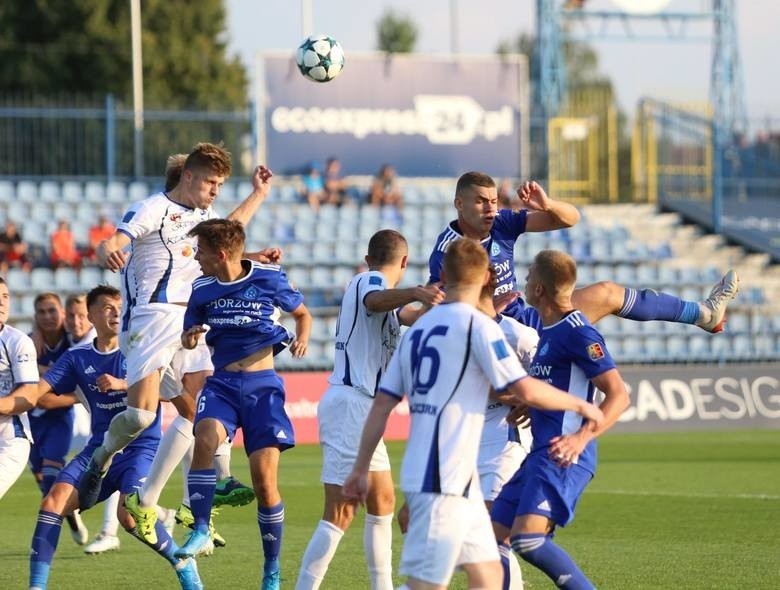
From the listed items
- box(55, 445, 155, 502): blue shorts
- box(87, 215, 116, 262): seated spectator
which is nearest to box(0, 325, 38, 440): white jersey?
box(55, 445, 155, 502): blue shorts

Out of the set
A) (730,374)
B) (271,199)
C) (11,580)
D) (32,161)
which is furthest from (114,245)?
(32,161)

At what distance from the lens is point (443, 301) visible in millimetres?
6664

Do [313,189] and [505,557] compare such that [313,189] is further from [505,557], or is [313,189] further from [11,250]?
[505,557]

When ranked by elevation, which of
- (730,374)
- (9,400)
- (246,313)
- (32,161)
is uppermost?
(32,161)

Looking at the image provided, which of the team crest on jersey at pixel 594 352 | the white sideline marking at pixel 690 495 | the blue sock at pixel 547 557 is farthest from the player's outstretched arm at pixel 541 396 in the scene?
the white sideline marking at pixel 690 495

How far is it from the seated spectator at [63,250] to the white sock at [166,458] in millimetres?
13769

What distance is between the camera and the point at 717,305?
9195mm

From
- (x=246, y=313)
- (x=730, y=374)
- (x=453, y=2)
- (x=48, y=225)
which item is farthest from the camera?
(x=453, y=2)

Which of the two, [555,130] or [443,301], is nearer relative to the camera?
[443,301]

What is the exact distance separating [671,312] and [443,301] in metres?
2.83

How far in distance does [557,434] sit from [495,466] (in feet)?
2.98

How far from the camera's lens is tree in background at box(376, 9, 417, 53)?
67375mm

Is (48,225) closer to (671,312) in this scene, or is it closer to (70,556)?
(70,556)

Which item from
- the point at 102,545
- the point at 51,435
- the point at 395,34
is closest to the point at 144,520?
the point at 102,545
